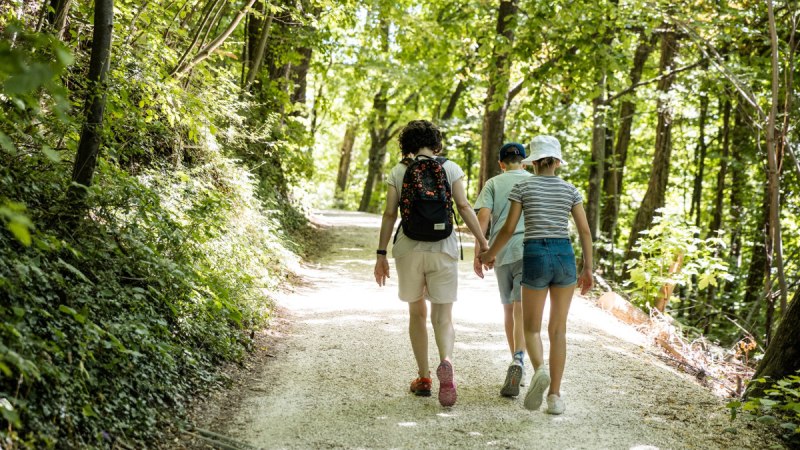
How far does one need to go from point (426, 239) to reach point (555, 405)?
161 cm

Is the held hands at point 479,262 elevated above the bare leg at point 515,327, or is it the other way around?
the held hands at point 479,262

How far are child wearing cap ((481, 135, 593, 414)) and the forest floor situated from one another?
0.35 metres

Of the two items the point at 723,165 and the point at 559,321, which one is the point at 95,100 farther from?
the point at 723,165

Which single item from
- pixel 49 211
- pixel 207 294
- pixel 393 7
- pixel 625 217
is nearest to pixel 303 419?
pixel 207 294

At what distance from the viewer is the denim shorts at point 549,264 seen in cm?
529

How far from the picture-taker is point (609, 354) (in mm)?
7742

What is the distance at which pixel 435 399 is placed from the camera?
5668 mm

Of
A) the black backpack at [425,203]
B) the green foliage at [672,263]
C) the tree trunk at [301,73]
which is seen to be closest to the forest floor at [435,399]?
the black backpack at [425,203]

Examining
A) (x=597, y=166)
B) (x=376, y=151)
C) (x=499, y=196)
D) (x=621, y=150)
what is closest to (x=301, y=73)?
(x=597, y=166)

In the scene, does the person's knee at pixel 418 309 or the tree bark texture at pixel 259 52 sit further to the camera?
the tree bark texture at pixel 259 52

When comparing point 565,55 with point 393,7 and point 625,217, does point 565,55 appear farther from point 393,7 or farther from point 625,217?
point 625,217

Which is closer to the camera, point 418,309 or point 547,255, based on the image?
point 547,255

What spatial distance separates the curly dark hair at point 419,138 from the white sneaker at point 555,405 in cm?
211

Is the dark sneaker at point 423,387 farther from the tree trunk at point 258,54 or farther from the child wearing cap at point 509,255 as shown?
the tree trunk at point 258,54
